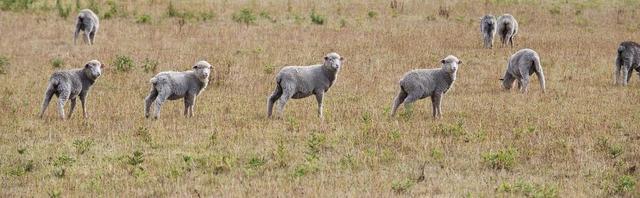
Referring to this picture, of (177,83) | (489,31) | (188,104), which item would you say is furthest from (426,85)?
(489,31)

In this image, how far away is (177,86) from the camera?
15.2 meters

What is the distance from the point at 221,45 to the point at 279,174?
14986 mm

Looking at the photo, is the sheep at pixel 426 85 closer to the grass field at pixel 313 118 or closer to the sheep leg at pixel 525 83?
the grass field at pixel 313 118

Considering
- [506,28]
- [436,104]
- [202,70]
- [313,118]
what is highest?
[202,70]

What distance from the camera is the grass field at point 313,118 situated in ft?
35.7

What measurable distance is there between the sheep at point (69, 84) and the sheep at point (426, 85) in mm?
5448

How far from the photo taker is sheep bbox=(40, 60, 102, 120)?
1506cm

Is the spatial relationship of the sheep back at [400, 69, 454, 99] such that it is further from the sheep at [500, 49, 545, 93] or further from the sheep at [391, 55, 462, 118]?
the sheep at [500, 49, 545, 93]

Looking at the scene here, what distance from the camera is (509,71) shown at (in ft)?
63.8

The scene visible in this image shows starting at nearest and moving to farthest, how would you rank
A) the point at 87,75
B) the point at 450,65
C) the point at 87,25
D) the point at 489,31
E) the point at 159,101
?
the point at 159,101, the point at 450,65, the point at 87,75, the point at 489,31, the point at 87,25

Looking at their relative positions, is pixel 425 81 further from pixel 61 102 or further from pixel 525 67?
pixel 61 102

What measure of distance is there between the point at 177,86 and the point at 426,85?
14.4ft

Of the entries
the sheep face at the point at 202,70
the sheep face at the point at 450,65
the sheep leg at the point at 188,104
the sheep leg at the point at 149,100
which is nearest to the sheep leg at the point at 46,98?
the sheep leg at the point at 149,100

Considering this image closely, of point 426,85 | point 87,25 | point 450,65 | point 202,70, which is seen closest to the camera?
point 202,70
